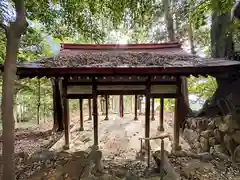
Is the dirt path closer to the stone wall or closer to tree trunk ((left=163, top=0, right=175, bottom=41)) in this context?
the stone wall

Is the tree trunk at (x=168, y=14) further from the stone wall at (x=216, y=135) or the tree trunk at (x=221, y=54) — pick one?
the stone wall at (x=216, y=135)

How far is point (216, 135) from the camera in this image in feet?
17.3

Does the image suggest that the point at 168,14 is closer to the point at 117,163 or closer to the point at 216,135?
the point at 216,135

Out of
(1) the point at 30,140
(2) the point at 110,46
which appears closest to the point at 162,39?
(2) the point at 110,46

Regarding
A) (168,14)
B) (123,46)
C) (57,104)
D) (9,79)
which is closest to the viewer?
(9,79)

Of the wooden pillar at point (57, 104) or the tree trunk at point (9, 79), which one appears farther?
the wooden pillar at point (57, 104)

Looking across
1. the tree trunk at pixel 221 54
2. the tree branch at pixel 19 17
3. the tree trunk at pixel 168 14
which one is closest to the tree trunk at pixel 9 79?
the tree branch at pixel 19 17

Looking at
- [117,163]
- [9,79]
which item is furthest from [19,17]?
[117,163]

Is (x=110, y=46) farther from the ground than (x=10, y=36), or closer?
farther from the ground

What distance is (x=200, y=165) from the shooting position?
433 cm

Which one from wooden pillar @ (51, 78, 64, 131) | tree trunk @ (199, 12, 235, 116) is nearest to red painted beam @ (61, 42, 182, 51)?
tree trunk @ (199, 12, 235, 116)

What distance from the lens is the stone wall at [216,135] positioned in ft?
15.4

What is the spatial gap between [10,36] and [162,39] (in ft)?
25.9

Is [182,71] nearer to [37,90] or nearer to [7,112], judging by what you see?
[7,112]
